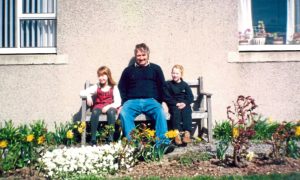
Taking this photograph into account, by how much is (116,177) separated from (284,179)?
2.16 metres

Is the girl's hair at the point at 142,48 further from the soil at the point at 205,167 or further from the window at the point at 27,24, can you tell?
the soil at the point at 205,167

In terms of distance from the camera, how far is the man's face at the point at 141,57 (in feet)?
21.5

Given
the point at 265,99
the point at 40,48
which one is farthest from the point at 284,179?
the point at 40,48

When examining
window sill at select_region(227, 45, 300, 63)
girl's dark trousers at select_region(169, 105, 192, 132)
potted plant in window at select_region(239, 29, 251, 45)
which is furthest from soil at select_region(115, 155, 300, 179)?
potted plant in window at select_region(239, 29, 251, 45)

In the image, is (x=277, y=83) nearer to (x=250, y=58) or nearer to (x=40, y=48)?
(x=250, y=58)

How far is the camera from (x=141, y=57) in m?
6.58

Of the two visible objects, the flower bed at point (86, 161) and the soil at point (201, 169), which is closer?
the flower bed at point (86, 161)

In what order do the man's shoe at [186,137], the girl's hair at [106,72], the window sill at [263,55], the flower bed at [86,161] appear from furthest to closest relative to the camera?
the window sill at [263,55] < the girl's hair at [106,72] < the man's shoe at [186,137] < the flower bed at [86,161]

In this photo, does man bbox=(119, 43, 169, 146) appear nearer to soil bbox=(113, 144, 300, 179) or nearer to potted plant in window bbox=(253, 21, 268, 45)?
soil bbox=(113, 144, 300, 179)

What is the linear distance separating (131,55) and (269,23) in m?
2.91

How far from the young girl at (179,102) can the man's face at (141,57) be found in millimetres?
528

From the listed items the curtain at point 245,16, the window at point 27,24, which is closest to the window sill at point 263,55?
the curtain at point 245,16

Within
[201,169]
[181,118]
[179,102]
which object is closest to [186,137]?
[181,118]

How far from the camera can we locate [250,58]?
23.5 feet
